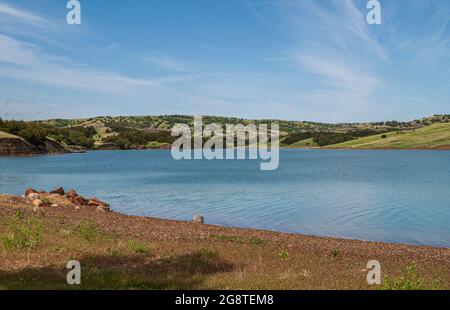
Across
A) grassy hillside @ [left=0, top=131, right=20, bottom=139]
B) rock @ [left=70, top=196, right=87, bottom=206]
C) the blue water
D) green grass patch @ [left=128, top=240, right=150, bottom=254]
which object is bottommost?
the blue water

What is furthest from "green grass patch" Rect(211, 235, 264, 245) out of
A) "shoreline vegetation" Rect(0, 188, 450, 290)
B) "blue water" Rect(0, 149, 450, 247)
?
"blue water" Rect(0, 149, 450, 247)

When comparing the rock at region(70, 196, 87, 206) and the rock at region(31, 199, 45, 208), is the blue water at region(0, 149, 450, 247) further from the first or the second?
the rock at region(31, 199, 45, 208)

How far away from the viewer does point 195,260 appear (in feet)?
60.5

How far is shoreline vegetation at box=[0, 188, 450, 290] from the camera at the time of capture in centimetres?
1398

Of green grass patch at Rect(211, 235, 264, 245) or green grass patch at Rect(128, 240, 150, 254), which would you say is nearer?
green grass patch at Rect(128, 240, 150, 254)

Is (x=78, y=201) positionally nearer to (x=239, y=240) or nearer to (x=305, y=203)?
(x=305, y=203)

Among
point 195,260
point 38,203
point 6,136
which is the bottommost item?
point 38,203

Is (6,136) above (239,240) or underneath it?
above

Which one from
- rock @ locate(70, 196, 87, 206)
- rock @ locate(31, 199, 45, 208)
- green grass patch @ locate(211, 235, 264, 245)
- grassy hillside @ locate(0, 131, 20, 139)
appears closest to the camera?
green grass patch @ locate(211, 235, 264, 245)

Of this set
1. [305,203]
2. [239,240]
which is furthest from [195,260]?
[305,203]

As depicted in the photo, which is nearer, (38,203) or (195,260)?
(195,260)

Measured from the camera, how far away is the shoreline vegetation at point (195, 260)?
45.8ft

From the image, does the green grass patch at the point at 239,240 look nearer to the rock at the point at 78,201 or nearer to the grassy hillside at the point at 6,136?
the rock at the point at 78,201

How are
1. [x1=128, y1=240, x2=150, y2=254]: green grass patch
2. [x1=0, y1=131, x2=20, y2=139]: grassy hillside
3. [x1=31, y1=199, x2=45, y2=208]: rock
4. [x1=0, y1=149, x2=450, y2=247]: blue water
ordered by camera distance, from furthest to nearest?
[x1=0, y1=131, x2=20, y2=139]: grassy hillside, [x1=31, y1=199, x2=45, y2=208]: rock, [x1=0, y1=149, x2=450, y2=247]: blue water, [x1=128, y1=240, x2=150, y2=254]: green grass patch
